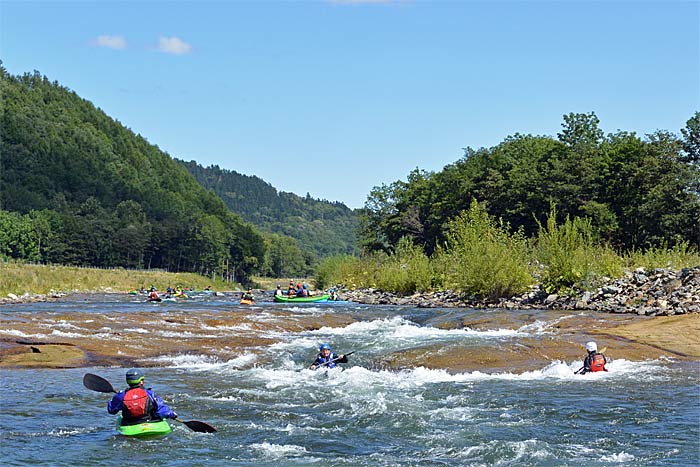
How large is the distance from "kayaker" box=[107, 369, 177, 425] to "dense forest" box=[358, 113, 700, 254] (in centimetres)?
3298

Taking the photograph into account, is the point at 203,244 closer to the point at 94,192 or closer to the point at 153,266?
the point at 153,266

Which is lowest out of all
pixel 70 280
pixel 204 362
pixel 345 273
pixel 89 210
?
pixel 204 362

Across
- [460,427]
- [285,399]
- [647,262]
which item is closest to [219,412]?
[285,399]

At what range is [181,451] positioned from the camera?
12812 mm

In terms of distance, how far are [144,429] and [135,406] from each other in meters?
0.42

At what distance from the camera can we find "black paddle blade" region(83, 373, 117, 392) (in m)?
15.0

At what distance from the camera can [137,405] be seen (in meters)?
13.6

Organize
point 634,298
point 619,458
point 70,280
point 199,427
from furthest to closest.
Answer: point 70,280, point 634,298, point 199,427, point 619,458

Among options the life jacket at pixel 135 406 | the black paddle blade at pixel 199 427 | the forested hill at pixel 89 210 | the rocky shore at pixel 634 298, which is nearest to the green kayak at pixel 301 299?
the rocky shore at pixel 634 298

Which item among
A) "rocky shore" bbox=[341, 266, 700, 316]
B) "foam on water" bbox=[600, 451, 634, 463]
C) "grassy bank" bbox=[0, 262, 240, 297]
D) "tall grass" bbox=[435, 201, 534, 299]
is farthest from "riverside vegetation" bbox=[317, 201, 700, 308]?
"grassy bank" bbox=[0, 262, 240, 297]

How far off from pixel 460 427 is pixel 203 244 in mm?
136948

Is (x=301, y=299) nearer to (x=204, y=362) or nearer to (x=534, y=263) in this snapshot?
(x=534, y=263)

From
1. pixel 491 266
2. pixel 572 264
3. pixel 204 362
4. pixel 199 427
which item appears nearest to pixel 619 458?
pixel 199 427

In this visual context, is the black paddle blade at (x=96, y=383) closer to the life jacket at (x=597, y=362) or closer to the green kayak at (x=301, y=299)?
the life jacket at (x=597, y=362)
